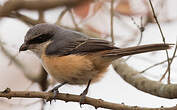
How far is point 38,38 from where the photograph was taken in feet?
14.1

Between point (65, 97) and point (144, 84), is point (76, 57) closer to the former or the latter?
point (65, 97)

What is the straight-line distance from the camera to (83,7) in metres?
5.54

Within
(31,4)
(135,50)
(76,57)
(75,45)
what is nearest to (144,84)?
(135,50)

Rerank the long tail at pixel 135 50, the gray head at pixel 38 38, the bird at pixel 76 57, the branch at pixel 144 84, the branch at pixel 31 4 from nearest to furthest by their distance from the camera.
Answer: the branch at pixel 144 84 → the long tail at pixel 135 50 → the bird at pixel 76 57 → the gray head at pixel 38 38 → the branch at pixel 31 4

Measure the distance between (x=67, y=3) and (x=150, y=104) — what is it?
6.80ft

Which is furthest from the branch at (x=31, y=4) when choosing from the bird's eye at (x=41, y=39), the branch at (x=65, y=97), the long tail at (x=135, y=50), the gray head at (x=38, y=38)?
the branch at (x=65, y=97)

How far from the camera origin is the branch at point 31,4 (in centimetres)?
505

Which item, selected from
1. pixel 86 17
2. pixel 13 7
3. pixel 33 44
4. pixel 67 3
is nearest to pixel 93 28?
pixel 86 17

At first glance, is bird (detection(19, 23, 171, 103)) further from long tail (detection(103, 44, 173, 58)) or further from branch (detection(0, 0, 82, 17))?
branch (detection(0, 0, 82, 17))

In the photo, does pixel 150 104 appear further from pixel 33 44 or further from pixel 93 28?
pixel 33 44

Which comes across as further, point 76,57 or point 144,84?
point 76,57

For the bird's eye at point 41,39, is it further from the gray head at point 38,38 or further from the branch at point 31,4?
the branch at point 31,4

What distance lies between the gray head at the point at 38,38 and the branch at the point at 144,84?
91 cm

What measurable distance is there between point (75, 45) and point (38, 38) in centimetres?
48
